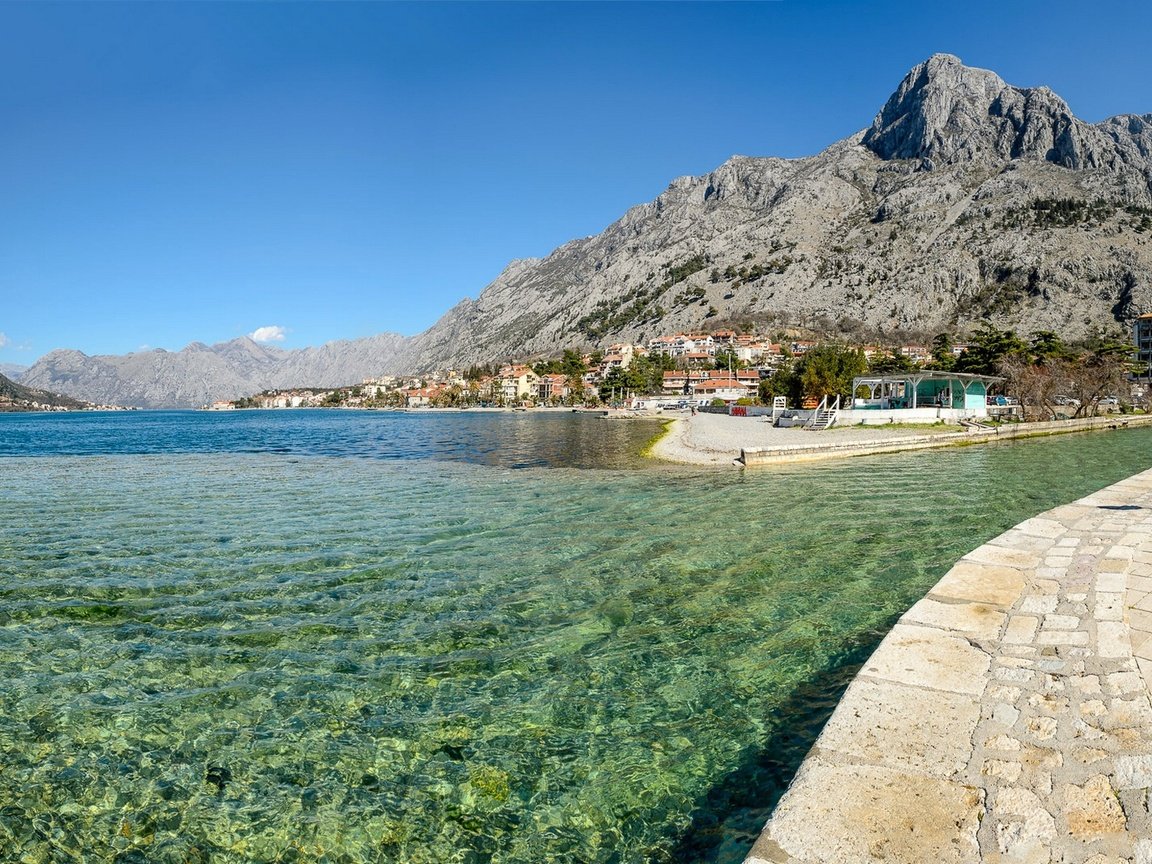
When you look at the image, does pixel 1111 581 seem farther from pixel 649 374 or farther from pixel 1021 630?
pixel 649 374

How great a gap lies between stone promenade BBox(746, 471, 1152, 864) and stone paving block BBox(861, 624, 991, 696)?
14 millimetres

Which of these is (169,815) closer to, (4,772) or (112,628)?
(4,772)

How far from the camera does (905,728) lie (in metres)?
3.61

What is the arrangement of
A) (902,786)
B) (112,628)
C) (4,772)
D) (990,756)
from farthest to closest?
(112,628)
(4,772)
(990,756)
(902,786)

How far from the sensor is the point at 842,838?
2773 mm

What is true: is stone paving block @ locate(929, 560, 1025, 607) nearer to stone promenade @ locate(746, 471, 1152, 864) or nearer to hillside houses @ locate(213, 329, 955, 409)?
stone promenade @ locate(746, 471, 1152, 864)

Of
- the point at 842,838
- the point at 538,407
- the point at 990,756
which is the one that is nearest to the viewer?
the point at 842,838

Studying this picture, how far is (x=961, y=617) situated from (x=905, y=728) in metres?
2.03

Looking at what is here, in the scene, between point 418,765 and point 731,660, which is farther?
point 731,660

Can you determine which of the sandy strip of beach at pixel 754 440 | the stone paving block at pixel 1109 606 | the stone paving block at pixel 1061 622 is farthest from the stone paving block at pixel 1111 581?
the sandy strip of beach at pixel 754 440

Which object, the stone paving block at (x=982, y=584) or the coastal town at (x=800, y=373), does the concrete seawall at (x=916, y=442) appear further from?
the stone paving block at (x=982, y=584)

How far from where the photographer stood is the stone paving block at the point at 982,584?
5621mm

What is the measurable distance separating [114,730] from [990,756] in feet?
19.4

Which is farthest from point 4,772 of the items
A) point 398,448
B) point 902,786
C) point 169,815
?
point 398,448
